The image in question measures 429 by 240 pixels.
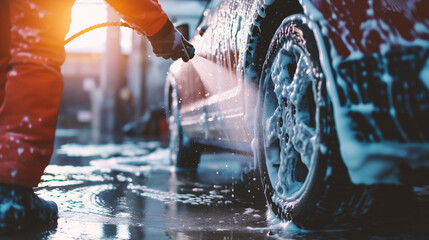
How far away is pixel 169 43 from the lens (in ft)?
9.52

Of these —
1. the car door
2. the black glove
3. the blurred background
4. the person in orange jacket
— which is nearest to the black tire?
the car door

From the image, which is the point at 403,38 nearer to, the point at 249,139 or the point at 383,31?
the point at 383,31

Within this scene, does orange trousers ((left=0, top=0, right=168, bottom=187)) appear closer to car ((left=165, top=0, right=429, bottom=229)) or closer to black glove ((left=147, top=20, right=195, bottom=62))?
black glove ((left=147, top=20, right=195, bottom=62))

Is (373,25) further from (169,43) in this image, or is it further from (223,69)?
(223,69)

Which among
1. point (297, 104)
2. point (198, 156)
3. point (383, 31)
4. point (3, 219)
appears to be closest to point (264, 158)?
point (297, 104)

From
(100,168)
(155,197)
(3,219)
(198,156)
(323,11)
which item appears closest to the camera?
(323,11)

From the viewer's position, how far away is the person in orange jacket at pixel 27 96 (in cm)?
219

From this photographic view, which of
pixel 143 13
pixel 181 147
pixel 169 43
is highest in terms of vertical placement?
pixel 143 13

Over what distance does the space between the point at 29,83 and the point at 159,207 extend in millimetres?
1231

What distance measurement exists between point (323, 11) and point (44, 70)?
4.31 ft

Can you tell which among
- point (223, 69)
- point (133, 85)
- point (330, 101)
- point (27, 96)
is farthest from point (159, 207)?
point (133, 85)

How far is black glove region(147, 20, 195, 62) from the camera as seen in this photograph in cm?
281

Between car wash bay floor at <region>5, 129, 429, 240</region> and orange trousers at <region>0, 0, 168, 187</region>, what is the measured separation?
0.35m

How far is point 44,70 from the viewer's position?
2287 millimetres
